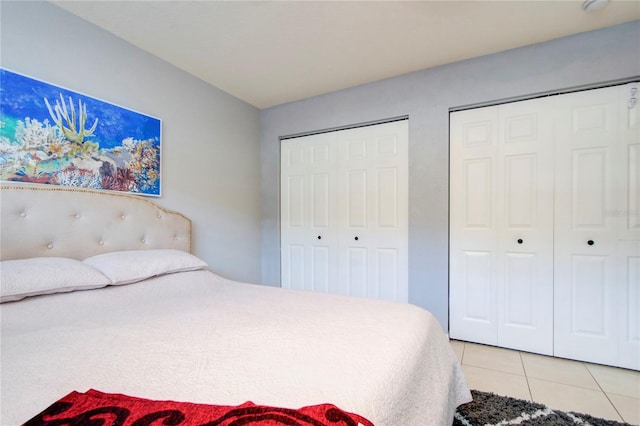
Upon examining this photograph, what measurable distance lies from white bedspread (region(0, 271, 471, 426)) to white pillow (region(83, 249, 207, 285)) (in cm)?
9

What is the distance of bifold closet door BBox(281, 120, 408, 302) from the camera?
2.66 metres

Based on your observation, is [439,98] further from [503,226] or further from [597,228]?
[597,228]

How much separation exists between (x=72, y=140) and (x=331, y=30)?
6.09ft

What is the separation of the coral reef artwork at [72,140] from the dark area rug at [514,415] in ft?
8.37

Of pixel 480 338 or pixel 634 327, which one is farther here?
pixel 480 338

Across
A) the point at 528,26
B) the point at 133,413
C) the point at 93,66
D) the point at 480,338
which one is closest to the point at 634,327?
the point at 480,338

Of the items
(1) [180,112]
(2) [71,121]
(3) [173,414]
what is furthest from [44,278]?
(1) [180,112]

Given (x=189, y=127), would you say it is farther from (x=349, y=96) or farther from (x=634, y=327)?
(x=634, y=327)

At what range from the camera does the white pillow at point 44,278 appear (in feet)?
3.88

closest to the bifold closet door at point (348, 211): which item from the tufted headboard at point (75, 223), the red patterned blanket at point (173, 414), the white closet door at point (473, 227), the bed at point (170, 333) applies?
the white closet door at point (473, 227)

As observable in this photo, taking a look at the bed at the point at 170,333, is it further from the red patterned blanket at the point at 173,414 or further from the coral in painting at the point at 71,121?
the coral in painting at the point at 71,121

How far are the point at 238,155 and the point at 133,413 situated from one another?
2.72 metres

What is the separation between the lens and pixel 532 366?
6.54ft

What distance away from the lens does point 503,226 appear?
2.27 meters
